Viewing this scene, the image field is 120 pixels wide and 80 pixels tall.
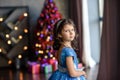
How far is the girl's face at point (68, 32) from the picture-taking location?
7.87 feet

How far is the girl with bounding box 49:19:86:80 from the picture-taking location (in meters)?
2.40

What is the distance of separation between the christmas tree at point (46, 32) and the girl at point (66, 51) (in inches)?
151

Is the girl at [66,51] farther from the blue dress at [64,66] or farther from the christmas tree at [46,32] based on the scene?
the christmas tree at [46,32]

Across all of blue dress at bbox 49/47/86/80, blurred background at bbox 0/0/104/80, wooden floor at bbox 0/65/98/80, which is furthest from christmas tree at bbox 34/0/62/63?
blue dress at bbox 49/47/86/80

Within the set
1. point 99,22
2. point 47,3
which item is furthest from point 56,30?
point 99,22

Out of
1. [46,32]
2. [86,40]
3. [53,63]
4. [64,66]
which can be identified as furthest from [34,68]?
[64,66]

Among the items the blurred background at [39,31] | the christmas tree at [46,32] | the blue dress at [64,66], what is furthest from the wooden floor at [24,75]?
the blue dress at [64,66]

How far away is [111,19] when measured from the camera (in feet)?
14.5

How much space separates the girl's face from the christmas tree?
394 centimetres

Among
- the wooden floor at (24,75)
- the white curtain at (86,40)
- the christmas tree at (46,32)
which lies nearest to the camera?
the wooden floor at (24,75)

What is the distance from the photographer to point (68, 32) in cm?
241

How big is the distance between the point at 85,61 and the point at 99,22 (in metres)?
1.04

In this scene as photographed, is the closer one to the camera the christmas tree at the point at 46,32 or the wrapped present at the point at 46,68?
the wrapped present at the point at 46,68

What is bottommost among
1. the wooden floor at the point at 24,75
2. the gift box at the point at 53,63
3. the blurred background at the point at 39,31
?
the wooden floor at the point at 24,75
